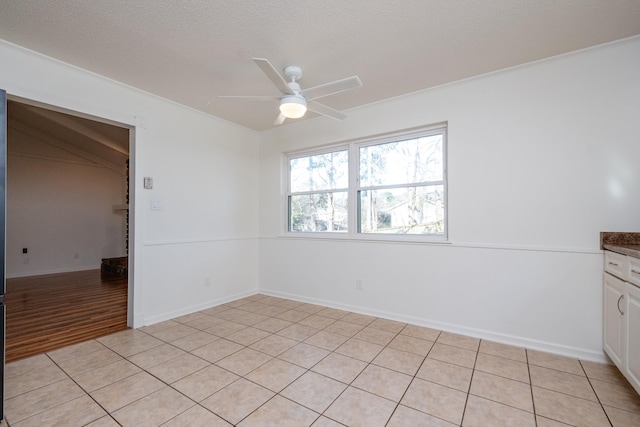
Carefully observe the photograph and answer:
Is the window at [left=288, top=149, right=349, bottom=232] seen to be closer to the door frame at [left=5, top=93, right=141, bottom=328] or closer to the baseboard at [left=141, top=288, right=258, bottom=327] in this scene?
the baseboard at [left=141, top=288, right=258, bottom=327]

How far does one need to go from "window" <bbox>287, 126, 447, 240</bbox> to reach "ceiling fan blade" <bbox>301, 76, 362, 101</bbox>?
129 cm

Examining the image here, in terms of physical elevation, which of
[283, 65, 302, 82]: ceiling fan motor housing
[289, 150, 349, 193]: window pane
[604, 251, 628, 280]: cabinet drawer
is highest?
[283, 65, 302, 82]: ceiling fan motor housing

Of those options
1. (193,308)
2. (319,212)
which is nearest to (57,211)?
(193,308)

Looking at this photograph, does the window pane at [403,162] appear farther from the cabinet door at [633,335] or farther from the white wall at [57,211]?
the white wall at [57,211]

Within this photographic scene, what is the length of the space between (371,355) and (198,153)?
3.07 meters

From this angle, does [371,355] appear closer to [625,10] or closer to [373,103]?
[373,103]

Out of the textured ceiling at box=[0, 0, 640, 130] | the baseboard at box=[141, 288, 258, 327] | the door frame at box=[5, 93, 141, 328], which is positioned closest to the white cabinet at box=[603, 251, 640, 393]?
the textured ceiling at box=[0, 0, 640, 130]

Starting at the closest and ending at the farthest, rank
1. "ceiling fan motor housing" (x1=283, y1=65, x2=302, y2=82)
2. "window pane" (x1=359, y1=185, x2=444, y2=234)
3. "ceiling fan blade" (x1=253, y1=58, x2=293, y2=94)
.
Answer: "ceiling fan blade" (x1=253, y1=58, x2=293, y2=94)
"ceiling fan motor housing" (x1=283, y1=65, x2=302, y2=82)
"window pane" (x1=359, y1=185, x2=444, y2=234)

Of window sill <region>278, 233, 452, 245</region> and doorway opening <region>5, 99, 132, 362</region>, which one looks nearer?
window sill <region>278, 233, 452, 245</region>

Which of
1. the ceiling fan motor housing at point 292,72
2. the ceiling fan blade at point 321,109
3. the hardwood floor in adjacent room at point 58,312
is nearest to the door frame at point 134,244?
the hardwood floor in adjacent room at point 58,312

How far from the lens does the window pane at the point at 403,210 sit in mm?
3111

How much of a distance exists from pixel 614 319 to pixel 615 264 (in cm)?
39

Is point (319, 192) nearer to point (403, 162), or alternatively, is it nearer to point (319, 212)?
point (319, 212)

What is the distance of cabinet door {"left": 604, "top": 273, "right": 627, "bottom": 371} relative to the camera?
1897 millimetres
